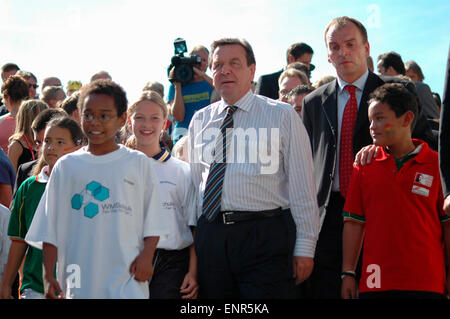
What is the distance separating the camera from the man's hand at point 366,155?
140 inches

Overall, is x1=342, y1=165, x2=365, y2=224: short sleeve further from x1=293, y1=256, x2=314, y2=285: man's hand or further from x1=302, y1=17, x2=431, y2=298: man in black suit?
x1=293, y1=256, x2=314, y2=285: man's hand

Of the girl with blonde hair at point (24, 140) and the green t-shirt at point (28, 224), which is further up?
the girl with blonde hair at point (24, 140)

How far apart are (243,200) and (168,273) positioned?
2.25ft

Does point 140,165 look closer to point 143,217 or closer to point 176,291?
point 143,217

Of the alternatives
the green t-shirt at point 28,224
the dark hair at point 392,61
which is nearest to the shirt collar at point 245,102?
the green t-shirt at point 28,224

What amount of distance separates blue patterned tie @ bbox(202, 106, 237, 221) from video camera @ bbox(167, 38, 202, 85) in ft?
7.61

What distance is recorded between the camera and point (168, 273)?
3.52m

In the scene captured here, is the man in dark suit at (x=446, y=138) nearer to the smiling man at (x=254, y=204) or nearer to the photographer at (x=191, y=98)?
the smiling man at (x=254, y=204)

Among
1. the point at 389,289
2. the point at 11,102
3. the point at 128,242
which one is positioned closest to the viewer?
the point at 128,242

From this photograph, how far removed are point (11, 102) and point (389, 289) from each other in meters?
4.78

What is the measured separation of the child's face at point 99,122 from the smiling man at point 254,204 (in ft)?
2.18

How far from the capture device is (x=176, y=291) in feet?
11.5

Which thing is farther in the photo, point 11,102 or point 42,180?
point 11,102

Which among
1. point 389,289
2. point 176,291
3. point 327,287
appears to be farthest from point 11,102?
point 389,289
